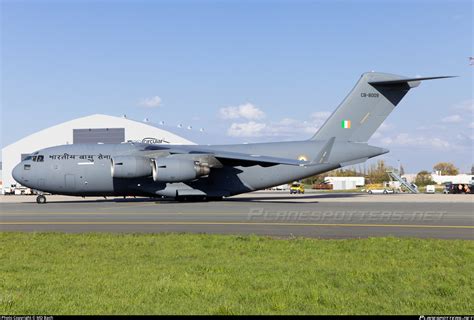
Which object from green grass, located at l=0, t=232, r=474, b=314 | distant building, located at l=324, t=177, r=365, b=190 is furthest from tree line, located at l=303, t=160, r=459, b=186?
green grass, located at l=0, t=232, r=474, b=314

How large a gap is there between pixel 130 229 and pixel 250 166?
17.4 m

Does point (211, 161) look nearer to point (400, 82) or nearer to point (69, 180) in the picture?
point (69, 180)

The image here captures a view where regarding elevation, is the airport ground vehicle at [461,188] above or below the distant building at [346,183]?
above

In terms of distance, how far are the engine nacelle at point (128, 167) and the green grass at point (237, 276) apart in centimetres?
1708

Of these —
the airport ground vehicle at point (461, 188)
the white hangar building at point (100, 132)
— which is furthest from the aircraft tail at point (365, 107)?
the white hangar building at point (100, 132)

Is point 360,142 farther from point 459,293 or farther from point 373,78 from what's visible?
point 459,293

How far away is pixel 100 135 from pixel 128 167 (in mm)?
49402

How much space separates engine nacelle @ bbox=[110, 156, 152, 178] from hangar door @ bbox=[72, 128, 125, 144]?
47.3 meters

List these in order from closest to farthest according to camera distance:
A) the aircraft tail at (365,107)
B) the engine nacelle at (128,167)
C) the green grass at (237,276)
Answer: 1. the green grass at (237,276)
2. the engine nacelle at (128,167)
3. the aircraft tail at (365,107)

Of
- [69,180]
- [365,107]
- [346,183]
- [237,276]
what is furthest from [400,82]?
Result: [346,183]

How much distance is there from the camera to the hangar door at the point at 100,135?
76.8 m

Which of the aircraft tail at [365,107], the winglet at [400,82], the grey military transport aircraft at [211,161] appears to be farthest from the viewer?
the aircraft tail at [365,107]

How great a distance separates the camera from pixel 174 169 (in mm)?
30453

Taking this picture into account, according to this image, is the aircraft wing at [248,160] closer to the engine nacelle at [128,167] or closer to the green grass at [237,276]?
the engine nacelle at [128,167]
